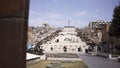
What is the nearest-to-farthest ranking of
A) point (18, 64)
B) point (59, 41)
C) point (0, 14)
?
point (18, 64), point (0, 14), point (59, 41)

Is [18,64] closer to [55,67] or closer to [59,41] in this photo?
[55,67]

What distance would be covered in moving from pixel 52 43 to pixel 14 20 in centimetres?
7078

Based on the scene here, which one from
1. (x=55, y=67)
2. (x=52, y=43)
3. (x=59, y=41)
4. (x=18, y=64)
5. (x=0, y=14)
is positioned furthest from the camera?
(x=59, y=41)

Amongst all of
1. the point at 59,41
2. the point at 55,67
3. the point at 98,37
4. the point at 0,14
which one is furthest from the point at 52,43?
the point at 0,14

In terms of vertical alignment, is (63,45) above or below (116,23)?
below

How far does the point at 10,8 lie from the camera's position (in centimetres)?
205

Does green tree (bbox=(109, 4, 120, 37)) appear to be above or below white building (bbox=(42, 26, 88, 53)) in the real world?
above

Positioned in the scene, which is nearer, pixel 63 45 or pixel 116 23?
pixel 116 23

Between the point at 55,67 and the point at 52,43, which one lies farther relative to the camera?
the point at 52,43

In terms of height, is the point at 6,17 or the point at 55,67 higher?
the point at 6,17

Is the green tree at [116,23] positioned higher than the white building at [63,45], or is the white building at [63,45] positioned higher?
the green tree at [116,23]

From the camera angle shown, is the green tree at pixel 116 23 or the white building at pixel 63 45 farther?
the white building at pixel 63 45

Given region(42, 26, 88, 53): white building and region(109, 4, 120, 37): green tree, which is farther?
region(42, 26, 88, 53): white building

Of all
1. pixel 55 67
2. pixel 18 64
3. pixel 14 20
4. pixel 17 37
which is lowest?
pixel 55 67
